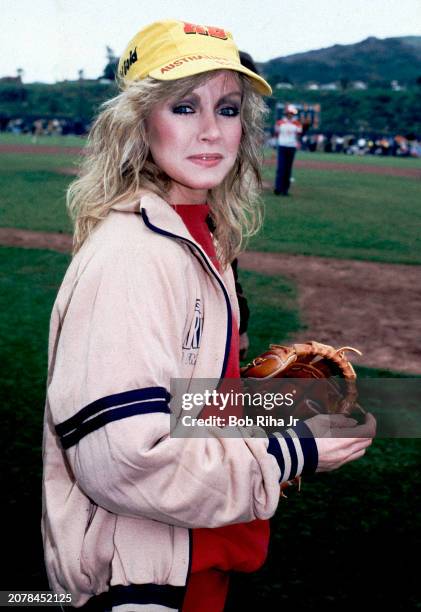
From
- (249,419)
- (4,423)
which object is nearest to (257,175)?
(249,419)

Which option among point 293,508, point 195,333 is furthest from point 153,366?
point 293,508

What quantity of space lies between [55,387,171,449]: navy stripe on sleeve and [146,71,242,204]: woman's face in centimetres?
57

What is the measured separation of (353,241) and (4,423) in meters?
7.48

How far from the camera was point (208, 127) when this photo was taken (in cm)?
168

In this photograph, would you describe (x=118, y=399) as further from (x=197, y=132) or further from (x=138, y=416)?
(x=197, y=132)

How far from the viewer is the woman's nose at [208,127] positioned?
168 centimetres

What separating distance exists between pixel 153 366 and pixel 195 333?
0.67 ft

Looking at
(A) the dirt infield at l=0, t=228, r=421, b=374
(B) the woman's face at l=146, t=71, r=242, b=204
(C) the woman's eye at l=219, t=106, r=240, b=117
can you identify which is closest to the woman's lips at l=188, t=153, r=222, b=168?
(B) the woman's face at l=146, t=71, r=242, b=204

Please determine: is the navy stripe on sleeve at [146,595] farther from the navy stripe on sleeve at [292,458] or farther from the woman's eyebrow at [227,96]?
the woman's eyebrow at [227,96]

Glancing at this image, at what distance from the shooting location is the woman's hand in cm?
157

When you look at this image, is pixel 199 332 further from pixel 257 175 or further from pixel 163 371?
pixel 257 175

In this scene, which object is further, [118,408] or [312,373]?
[312,373]

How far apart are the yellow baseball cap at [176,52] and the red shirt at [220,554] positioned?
0.56m

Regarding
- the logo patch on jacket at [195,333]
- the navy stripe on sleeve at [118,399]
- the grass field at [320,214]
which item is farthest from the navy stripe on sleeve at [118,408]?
the grass field at [320,214]
